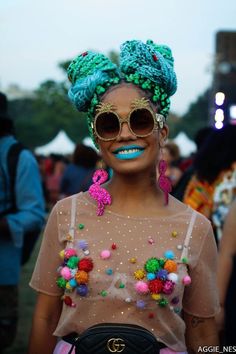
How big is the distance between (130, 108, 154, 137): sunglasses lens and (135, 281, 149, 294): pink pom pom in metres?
0.57

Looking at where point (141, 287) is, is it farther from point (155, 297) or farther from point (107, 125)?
point (107, 125)

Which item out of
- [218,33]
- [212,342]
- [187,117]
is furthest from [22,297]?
[187,117]

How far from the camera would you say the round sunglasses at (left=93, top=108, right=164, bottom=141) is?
7.89ft

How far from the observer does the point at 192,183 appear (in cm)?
561

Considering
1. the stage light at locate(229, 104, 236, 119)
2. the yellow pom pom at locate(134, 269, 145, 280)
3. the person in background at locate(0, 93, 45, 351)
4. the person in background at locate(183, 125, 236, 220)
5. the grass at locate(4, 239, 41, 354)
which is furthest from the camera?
the grass at locate(4, 239, 41, 354)

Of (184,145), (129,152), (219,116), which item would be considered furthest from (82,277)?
(184,145)

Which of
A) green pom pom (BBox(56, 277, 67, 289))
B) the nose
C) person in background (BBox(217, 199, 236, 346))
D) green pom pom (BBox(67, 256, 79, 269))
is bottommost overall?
person in background (BBox(217, 199, 236, 346))

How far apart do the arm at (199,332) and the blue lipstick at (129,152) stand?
693mm

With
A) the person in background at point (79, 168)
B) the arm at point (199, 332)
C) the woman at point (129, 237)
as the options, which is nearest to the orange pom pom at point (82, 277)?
the woman at point (129, 237)

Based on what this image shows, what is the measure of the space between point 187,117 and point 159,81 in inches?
3392

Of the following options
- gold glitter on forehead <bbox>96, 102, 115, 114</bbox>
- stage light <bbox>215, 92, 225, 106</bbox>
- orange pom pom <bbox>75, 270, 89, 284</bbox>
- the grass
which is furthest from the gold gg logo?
the grass

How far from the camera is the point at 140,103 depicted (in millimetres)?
2416

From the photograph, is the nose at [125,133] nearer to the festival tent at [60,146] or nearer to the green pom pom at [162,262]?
the green pom pom at [162,262]

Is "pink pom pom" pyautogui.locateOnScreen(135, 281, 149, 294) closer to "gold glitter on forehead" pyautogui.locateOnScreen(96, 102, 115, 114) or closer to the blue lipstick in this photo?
the blue lipstick
